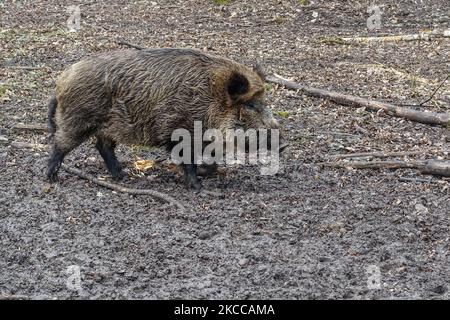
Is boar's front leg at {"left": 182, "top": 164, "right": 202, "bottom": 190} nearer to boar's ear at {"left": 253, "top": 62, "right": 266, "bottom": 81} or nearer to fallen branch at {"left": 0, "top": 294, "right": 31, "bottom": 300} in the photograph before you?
boar's ear at {"left": 253, "top": 62, "right": 266, "bottom": 81}

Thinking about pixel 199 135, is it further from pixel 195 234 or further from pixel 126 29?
pixel 126 29

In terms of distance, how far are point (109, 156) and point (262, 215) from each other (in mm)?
1587

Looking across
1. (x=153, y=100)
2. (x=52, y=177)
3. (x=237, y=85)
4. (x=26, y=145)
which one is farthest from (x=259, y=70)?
(x=26, y=145)

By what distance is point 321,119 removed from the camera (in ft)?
25.5

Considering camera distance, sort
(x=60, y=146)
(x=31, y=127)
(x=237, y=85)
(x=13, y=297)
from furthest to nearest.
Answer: (x=31, y=127)
(x=60, y=146)
(x=237, y=85)
(x=13, y=297)

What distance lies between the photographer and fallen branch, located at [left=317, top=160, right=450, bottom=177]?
20.0ft

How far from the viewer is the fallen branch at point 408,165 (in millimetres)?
6095

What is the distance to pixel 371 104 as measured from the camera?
7918 millimetres

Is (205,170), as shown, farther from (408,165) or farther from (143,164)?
(408,165)

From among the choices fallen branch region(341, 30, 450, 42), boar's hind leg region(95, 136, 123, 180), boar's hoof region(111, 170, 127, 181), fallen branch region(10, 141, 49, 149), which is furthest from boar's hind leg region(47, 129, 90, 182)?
fallen branch region(341, 30, 450, 42)

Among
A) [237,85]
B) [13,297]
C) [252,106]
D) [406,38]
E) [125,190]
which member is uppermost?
[237,85]
